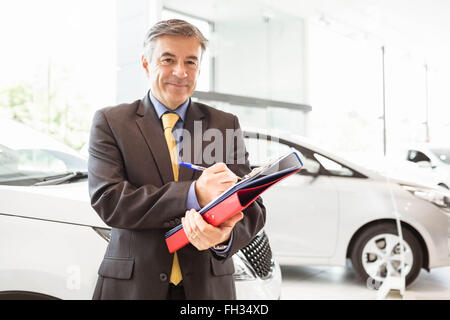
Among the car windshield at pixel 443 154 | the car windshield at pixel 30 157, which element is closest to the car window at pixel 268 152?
the car windshield at pixel 443 154

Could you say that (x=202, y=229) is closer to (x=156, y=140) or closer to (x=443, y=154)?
(x=156, y=140)

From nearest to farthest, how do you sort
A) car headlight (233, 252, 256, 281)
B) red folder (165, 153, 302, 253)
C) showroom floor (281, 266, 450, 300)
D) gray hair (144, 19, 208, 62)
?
red folder (165, 153, 302, 253) → gray hair (144, 19, 208, 62) → car headlight (233, 252, 256, 281) → showroom floor (281, 266, 450, 300)

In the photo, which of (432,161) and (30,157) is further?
(432,161)

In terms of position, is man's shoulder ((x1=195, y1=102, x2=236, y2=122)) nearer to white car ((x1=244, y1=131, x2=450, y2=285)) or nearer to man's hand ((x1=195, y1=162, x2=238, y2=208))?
man's hand ((x1=195, y1=162, x2=238, y2=208))

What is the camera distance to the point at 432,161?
10.7ft

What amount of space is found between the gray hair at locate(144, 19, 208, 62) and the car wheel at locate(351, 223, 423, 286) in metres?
2.57

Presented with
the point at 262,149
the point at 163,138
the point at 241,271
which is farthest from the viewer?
the point at 262,149

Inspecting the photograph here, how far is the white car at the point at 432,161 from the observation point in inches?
124

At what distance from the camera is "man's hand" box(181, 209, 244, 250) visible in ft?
2.48

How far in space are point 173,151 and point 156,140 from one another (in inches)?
1.9

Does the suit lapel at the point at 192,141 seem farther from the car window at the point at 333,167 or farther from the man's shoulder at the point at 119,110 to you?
the car window at the point at 333,167

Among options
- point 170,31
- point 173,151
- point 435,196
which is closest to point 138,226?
point 173,151

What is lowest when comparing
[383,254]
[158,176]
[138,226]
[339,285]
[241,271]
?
[339,285]

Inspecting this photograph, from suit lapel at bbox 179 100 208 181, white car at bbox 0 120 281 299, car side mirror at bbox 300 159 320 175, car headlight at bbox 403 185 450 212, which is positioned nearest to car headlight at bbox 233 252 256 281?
white car at bbox 0 120 281 299
